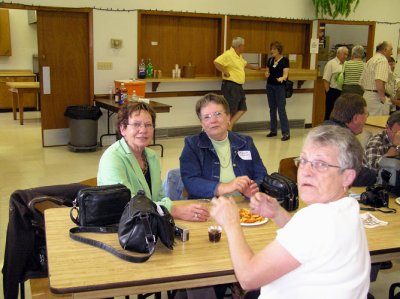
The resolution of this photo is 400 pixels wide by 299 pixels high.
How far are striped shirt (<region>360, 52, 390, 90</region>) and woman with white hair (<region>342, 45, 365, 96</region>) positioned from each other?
74cm

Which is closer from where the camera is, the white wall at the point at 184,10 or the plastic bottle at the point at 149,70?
the white wall at the point at 184,10

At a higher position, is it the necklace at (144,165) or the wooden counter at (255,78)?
the wooden counter at (255,78)

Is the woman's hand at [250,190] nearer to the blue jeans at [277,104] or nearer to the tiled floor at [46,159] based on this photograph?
the tiled floor at [46,159]

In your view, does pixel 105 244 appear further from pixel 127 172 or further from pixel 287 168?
pixel 287 168

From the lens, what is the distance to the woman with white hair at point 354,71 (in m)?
7.89

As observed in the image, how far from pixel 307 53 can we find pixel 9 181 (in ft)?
19.7

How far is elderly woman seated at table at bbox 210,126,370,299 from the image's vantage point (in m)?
1.38

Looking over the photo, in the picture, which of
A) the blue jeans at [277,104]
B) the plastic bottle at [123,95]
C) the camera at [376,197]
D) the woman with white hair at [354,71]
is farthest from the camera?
the blue jeans at [277,104]

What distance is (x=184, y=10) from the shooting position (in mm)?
7797

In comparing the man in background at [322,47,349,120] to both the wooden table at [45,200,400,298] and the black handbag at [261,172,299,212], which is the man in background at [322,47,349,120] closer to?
the black handbag at [261,172,299,212]

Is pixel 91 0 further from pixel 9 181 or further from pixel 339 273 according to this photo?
pixel 339 273

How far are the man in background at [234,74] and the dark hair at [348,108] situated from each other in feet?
14.1

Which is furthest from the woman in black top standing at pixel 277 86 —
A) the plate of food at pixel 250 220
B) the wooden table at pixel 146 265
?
the wooden table at pixel 146 265

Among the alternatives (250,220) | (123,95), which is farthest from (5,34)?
(250,220)
